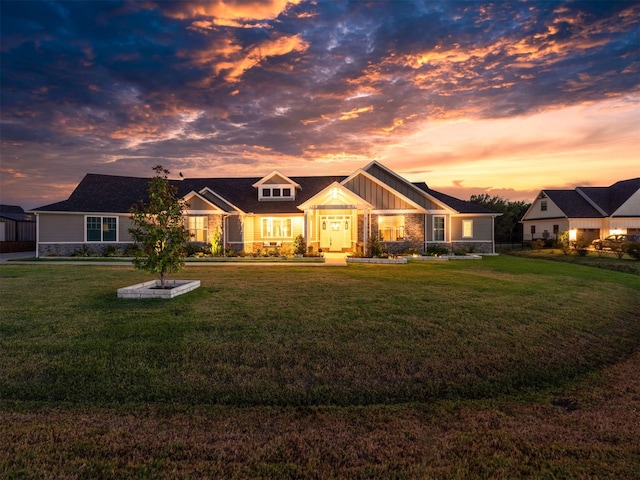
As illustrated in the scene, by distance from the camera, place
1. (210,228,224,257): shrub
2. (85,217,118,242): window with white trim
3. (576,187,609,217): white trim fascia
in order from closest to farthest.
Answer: (210,228,224,257): shrub
(85,217,118,242): window with white trim
(576,187,609,217): white trim fascia

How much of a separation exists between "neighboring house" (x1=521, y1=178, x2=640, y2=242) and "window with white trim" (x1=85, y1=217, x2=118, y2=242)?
134ft

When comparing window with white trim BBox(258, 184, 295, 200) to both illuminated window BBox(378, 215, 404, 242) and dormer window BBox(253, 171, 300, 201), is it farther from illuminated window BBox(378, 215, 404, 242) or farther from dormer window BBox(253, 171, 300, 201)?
illuminated window BBox(378, 215, 404, 242)

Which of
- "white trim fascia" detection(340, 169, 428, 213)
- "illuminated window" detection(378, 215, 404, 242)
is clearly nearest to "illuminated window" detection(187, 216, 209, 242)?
"white trim fascia" detection(340, 169, 428, 213)

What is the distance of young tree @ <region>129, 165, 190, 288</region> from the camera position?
1107 centimetres

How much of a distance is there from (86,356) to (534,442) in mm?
6827

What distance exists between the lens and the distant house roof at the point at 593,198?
36281 millimetres

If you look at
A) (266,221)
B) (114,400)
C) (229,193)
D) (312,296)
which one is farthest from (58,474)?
(229,193)

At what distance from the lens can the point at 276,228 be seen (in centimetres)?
2878

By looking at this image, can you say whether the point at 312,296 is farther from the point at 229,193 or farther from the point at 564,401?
the point at 229,193

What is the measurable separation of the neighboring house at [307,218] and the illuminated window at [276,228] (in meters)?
0.08

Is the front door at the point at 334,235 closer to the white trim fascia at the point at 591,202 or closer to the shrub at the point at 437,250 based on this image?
the shrub at the point at 437,250

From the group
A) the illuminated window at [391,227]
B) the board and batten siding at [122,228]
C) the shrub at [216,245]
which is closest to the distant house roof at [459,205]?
the illuminated window at [391,227]

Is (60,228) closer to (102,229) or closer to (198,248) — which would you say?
(102,229)

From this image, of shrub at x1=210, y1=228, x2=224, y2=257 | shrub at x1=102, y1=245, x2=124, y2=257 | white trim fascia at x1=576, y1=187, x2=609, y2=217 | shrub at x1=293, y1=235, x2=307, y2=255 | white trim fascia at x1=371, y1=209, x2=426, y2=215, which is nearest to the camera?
shrub at x1=293, y1=235, x2=307, y2=255
